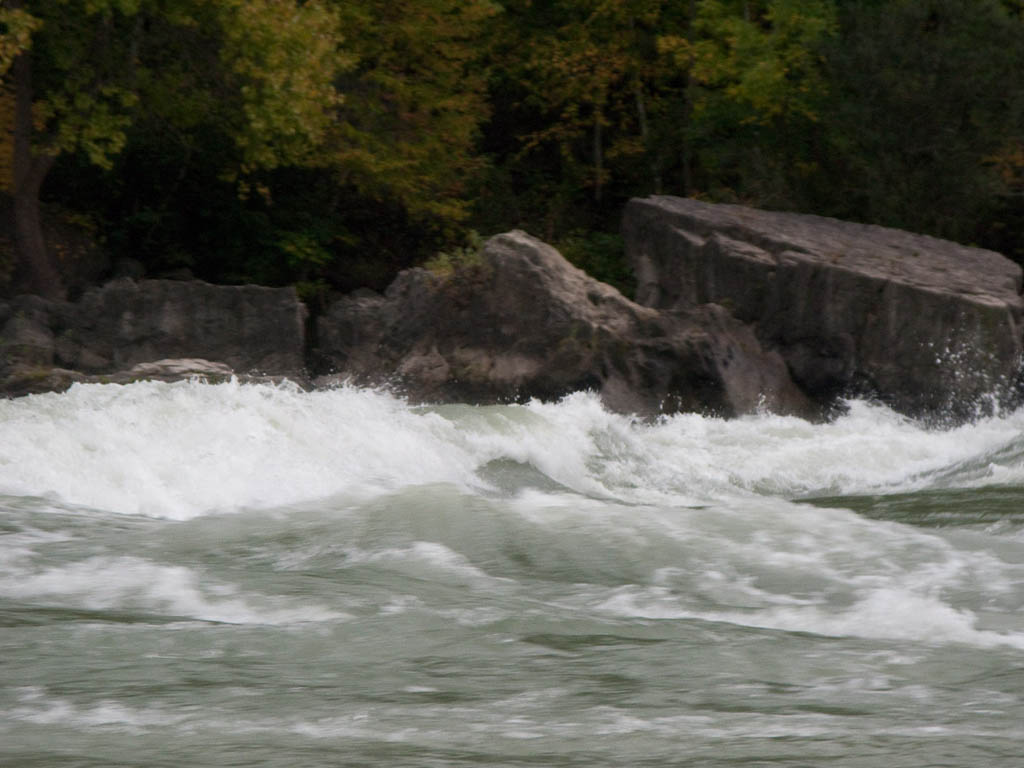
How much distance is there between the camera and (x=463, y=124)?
2306 centimetres

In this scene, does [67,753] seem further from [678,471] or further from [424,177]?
[424,177]

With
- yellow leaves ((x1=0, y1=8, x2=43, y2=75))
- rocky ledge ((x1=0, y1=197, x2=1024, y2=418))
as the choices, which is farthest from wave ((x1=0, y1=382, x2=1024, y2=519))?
yellow leaves ((x1=0, y1=8, x2=43, y2=75))

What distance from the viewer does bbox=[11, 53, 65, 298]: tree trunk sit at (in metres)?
18.8

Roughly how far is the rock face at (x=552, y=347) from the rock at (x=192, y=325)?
46.9 inches

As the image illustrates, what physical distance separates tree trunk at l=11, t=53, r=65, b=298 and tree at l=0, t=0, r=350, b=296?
14 millimetres

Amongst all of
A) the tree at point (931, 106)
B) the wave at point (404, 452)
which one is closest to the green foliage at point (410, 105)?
the tree at point (931, 106)

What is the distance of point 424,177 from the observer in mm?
22625

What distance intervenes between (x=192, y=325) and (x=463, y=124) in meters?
7.24

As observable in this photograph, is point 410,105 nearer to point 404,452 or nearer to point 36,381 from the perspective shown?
point 36,381

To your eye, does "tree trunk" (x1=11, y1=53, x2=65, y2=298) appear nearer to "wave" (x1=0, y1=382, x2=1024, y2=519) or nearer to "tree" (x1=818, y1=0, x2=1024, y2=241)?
"wave" (x1=0, y1=382, x2=1024, y2=519)

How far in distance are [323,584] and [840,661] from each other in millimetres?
2289

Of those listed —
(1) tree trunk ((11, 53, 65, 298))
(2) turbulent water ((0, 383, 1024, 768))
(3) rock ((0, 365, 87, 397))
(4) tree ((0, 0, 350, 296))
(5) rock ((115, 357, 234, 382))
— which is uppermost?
(4) tree ((0, 0, 350, 296))

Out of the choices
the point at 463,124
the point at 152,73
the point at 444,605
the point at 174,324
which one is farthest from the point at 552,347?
the point at 444,605

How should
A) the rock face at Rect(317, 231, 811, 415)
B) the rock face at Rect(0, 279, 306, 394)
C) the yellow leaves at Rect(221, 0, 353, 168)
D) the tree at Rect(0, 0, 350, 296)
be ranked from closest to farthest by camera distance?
the rock face at Rect(317, 231, 811, 415)
the rock face at Rect(0, 279, 306, 394)
the yellow leaves at Rect(221, 0, 353, 168)
the tree at Rect(0, 0, 350, 296)
